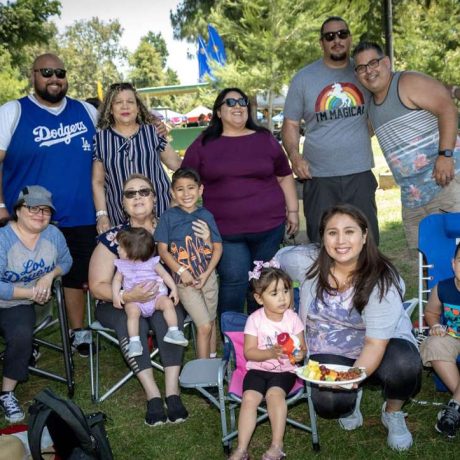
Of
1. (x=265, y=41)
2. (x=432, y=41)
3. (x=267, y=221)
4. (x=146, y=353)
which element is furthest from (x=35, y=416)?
(x=432, y=41)

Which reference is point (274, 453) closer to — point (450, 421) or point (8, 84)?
point (450, 421)

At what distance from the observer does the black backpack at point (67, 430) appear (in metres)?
2.55

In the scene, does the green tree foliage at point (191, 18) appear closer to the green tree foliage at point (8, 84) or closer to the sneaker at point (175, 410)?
the green tree foliage at point (8, 84)

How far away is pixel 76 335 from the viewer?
4258 millimetres

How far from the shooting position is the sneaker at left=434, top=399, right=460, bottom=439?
2.93 metres

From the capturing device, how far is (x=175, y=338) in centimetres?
340

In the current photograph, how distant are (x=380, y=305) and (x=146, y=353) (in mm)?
1372

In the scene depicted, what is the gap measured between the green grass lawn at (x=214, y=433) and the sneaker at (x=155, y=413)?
0.04 m

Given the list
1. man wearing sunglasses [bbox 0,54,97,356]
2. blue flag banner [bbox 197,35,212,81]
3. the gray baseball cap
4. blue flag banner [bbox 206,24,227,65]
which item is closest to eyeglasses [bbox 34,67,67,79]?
man wearing sunglasses [bbox 0,54,97,356]

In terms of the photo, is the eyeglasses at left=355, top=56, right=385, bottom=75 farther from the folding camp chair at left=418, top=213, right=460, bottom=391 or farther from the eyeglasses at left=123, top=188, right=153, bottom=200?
the eyeglasses at left=123, top=188, right=153, bottom=200

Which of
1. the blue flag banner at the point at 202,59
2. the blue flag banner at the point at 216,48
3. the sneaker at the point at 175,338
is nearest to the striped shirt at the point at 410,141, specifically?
the sneaker at the point at 175,338

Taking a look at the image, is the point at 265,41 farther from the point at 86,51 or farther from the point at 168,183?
the point at 86,51

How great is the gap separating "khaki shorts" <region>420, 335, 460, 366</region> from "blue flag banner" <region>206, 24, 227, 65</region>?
1907 cm

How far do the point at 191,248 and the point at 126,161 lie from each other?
29.4 inches
